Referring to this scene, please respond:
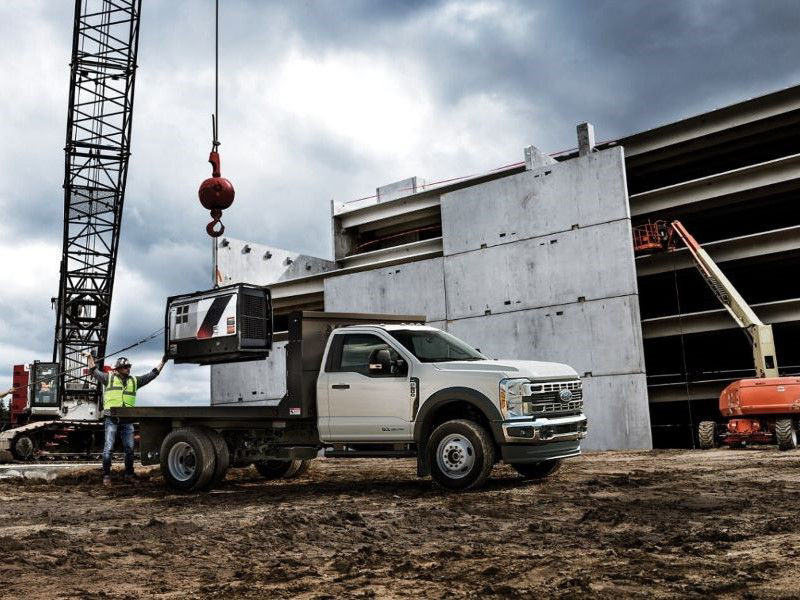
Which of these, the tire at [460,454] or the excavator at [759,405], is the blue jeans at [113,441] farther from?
the excavator at [759,405]

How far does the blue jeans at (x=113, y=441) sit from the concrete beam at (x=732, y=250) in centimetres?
2051

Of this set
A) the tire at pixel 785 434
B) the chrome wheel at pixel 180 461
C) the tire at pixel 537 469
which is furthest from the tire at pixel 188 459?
the tire at pixel 785 434

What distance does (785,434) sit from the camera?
18.4 m

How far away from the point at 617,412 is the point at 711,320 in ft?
16.1

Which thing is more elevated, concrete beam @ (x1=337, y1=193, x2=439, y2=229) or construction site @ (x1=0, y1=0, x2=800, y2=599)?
concrete beam @ (x1=337, y1=193, x2=439, y2=229)

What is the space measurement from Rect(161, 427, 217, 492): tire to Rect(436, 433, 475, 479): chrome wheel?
3.57 meters

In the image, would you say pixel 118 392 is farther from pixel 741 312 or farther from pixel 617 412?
pixel 617 412

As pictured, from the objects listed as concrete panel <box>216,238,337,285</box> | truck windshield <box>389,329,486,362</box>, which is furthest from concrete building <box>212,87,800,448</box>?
truck windshield <box>389,329,486,362</box>

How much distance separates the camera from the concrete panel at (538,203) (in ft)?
90.9

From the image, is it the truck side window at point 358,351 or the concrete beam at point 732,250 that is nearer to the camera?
the truck side window at point 358,351

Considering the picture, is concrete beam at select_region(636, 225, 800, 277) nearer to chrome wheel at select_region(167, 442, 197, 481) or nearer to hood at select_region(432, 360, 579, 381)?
hood at select_region(432, 360, 579, 381)

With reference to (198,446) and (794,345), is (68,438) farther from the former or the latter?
→ (794,345)

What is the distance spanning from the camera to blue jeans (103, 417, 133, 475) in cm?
1370

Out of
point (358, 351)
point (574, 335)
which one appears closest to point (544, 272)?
point (574, 335)
